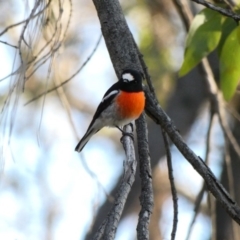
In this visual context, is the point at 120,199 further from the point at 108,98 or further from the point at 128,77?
the point at 108,98

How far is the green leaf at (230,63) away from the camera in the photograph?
2.98m

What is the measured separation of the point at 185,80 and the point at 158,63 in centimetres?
132

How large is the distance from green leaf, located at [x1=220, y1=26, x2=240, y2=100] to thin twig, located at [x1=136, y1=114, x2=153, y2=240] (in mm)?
525

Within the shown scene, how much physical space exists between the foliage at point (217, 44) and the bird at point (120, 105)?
296 millimetres

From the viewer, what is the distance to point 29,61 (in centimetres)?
262

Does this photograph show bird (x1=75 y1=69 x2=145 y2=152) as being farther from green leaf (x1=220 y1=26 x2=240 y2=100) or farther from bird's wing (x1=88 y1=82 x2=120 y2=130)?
green leaf (x1=220 y1=26 x2=240 y2=100)

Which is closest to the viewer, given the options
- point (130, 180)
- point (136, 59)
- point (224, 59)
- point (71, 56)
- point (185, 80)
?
point (130, 180)

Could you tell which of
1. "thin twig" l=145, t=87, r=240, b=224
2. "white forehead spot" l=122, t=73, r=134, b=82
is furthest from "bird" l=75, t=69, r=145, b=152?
"thin twig" l=145, t=87, r=240, b=224

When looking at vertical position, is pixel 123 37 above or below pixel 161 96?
below

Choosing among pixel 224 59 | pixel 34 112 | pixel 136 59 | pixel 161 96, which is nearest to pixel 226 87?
pixel 224 59

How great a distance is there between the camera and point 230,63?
3002 millimetres

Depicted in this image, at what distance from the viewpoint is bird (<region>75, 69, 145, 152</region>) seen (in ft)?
10.0

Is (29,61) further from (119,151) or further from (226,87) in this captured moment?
(119,151)

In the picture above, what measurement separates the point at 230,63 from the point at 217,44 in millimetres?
166
